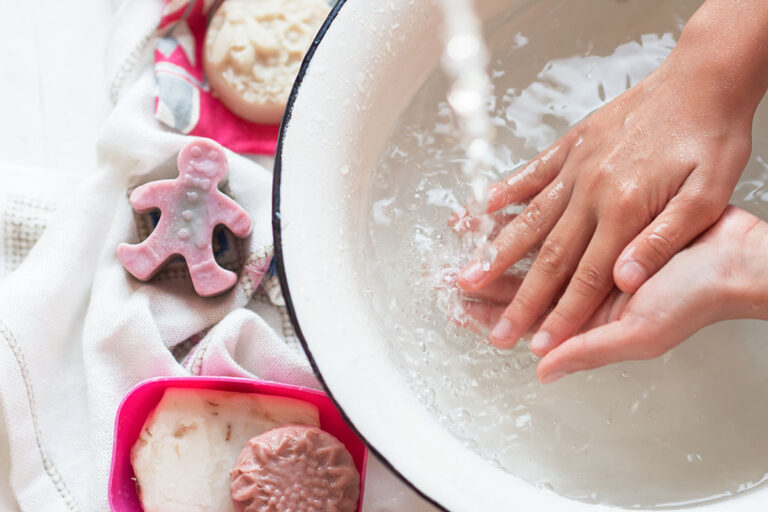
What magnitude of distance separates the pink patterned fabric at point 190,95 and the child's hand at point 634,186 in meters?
0.42

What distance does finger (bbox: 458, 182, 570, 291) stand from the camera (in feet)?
2.91

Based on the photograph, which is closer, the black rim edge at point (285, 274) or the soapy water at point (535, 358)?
the black rim edge at point (285, 274)

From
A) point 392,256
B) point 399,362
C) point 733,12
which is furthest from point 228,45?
point 733,12

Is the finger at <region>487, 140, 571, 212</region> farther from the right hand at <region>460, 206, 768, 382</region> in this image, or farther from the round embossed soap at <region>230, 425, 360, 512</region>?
the round embossed soap at <region>230, 425, 360, 512</region>

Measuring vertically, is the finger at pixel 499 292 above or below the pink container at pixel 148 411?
above

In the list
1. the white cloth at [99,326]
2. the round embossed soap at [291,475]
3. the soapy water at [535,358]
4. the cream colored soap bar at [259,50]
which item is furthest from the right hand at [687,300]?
the cream colored soap bar at [259,50]

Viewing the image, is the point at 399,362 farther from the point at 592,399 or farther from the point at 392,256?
the point at 592,399

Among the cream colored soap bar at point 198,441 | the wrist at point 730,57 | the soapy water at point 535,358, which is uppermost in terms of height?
the wrist at point 730,57

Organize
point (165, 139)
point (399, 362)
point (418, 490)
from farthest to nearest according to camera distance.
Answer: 1. point (165, 139)
2. point (399, 362)
3. point (418, 490)

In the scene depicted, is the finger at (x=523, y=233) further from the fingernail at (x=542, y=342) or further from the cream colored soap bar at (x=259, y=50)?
the cream colored soap bar at (x=259, y=50)

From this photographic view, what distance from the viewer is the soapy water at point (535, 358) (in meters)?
0.89

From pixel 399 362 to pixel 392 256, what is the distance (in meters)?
0.13

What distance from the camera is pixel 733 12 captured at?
0.83 m

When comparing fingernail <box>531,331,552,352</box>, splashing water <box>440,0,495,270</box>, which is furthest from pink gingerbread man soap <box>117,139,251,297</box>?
fingernail <box>531,331,552,352</box>
